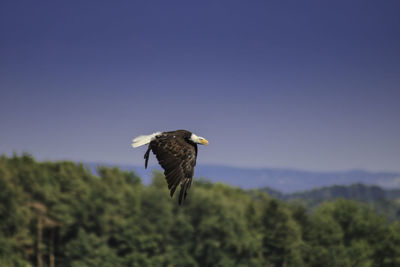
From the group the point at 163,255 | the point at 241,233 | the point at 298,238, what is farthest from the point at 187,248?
the point at 298,238

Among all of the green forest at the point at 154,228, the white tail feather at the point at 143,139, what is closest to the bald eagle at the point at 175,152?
the white tail feather at the point at 143,139

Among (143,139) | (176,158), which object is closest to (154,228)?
(143,139)

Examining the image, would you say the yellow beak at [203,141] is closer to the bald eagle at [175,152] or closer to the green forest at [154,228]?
the bald eagle at [175,152]

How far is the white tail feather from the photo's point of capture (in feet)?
37.7

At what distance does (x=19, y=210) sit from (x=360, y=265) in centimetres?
5675

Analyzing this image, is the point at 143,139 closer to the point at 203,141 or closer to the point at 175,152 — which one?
the point at 175,152

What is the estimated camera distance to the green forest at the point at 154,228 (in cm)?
6594

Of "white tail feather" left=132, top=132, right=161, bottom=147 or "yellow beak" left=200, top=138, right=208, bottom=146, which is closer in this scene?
"white tail feather" left=132, top=132, right=161, bottom=147

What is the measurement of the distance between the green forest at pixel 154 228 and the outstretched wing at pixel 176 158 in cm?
5659

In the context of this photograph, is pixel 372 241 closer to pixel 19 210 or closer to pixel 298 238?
pixel 298 238

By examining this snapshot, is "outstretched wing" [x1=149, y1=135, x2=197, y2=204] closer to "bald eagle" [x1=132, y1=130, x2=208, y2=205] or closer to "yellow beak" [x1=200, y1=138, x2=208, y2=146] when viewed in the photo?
"bald eagle" [x1=132, y1=130, x2=208, y2=205]

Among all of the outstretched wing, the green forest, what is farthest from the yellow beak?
the green forest

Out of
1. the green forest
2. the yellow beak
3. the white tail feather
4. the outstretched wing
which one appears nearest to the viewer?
the outstretched wing

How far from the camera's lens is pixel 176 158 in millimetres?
11477
